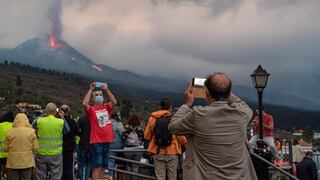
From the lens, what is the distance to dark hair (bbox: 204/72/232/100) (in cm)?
443

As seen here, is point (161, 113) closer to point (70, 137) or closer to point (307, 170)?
point (70, 137)

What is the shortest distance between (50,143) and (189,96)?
6.37 m

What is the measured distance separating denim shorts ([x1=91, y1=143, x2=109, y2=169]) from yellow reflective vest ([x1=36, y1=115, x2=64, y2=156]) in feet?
2.47

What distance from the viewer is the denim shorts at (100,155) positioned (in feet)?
34.6

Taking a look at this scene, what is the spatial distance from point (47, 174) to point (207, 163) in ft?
24.0

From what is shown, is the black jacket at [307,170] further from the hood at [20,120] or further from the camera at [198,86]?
the camera at [198,86]

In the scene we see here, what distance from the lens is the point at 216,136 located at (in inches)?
173

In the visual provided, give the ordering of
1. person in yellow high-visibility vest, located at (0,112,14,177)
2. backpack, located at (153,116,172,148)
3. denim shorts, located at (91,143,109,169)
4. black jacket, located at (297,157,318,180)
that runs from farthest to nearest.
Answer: black jacket, located at (297,157,318,180) < person in yellow high-visibility vest, located at (0,112,14,177) < denim shorts, located at (91,143,109,169) < backpack, located at (153,116,172,148)

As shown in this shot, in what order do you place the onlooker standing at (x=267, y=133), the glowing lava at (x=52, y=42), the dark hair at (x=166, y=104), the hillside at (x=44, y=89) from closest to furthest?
1. the dark hair at (x=166, y=104)
2. the onlooker standing at (x=267, y=133)
3. the glowing lava at (x=52, y=42)
4. the hillside at (x=44, y=89)

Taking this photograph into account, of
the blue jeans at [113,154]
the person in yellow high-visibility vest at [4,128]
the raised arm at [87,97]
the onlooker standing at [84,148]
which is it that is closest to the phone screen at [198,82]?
the raised arm at [87,97]

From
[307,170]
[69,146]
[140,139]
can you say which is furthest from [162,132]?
[307,170]

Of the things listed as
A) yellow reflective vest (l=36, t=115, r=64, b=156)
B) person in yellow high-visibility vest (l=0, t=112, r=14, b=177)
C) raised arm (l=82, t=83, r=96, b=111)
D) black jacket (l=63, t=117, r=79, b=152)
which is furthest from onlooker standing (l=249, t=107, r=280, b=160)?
person in yellow high-visibility vest (l=0, t=112, r=14, b=177)

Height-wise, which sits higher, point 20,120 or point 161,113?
point 161,113

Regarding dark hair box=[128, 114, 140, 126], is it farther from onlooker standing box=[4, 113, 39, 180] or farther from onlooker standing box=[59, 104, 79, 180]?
onlooker standing box=[4, 113, 39, 180]
